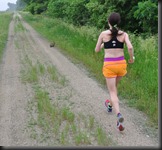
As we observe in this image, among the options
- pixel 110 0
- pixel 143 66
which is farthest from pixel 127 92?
pixel 110 0

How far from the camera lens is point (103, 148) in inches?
181

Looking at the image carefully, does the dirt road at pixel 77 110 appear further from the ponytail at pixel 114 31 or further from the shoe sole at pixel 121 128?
the ponytail at pixel 114 31

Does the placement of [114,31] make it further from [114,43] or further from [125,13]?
[125,13]

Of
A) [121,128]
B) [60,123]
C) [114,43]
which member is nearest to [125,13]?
[114,43]

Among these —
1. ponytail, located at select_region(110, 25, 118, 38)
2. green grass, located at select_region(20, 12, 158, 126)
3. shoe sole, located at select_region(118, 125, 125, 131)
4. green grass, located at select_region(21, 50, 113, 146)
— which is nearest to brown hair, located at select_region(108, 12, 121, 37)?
ponytail, located at select_region(110, 25, 118, 38)

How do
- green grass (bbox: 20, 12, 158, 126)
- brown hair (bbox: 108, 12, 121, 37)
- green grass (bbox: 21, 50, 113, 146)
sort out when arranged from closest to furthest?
green grass (bbox: 21, 50, 113, 146) < brown hair (bbox: 108, 12, 121, 37) < green grass (bbox: 20, 12, 158, 126)

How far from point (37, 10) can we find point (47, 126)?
42073mm

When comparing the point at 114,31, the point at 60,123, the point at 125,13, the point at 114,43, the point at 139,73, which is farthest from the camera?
the point at 125,13

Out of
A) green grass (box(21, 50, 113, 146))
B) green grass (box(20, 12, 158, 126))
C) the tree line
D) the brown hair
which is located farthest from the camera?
the tree line

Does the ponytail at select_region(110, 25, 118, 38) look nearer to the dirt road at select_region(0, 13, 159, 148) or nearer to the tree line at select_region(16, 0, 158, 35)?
the dirt road at select_region(0, 13, 159, 148)

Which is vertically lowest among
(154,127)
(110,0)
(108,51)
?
(154,127)

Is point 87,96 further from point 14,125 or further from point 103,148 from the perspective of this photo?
point 103,148

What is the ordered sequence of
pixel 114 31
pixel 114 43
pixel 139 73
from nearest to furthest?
1. pixel 114 31
2. pixel 114 43
3. pixel 139 73

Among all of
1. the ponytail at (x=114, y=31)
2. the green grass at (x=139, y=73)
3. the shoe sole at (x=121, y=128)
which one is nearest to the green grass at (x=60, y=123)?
the shoe sole at (x=121, y=128)
